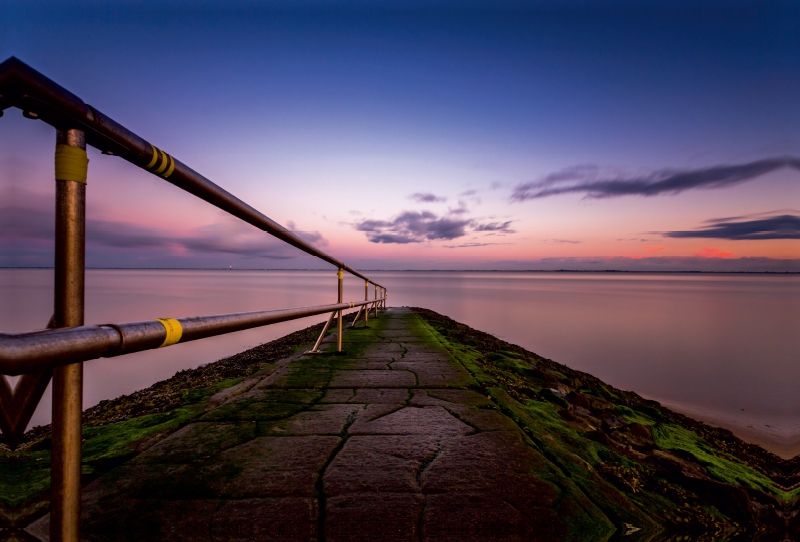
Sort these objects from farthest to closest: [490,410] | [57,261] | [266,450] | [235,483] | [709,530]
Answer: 1. [490,410]
2. [266,450]
3. [235,483]
4. [709,530]
5. [57,261]

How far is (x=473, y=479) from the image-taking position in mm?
1516

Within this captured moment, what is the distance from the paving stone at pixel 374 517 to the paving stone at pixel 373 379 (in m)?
1.63

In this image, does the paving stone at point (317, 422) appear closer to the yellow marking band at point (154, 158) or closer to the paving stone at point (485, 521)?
the paving stone at point (485, 521)

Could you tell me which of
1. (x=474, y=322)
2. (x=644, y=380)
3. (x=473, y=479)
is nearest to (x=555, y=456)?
(x=473, y=479)

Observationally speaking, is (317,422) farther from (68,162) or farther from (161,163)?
(68,162)

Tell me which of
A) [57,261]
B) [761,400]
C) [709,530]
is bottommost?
[761,400]

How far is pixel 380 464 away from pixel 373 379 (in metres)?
1.59

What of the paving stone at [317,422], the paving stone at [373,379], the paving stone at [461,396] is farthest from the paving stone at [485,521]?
the paving stone at [373,379]

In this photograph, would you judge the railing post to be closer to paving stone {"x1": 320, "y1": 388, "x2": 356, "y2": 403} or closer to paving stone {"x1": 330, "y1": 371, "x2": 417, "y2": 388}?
paving stone {"x1": 320, "y1": 388, "x2": 356, "y2": 403}

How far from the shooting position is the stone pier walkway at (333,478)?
4.00 feet

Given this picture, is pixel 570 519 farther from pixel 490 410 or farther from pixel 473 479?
pixel 490 410

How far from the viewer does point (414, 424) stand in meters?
2.16

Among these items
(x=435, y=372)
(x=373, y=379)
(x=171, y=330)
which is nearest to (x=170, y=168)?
(x=171, y=330)

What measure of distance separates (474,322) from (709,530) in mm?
20003
